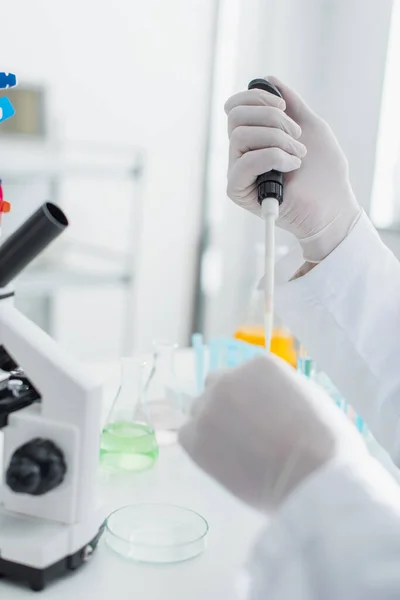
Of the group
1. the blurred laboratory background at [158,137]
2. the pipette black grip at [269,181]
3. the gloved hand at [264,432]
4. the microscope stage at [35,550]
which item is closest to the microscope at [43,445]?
the microscope stage at [35,550]

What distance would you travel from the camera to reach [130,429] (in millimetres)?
1061

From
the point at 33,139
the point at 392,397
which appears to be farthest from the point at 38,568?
the point at 33,139

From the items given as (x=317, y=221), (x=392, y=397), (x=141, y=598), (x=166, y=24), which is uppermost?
(x=166, y=24)

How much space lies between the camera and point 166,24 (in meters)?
2.93

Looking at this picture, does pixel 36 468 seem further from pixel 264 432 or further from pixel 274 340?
pixel 274 340

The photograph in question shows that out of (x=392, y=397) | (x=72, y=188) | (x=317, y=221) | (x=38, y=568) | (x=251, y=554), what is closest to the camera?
(x=251, y=554)

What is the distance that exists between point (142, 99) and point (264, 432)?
100 inches

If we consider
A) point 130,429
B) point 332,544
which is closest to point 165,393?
point 130,429

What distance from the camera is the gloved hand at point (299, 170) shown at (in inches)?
41.2

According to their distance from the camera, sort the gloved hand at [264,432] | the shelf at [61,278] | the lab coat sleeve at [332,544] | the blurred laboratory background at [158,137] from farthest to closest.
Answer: the shelf at [61,278], the blurred laboratory background at [158,137], the gloved hand at [264,432], the lab coat sleeve at [332,544]

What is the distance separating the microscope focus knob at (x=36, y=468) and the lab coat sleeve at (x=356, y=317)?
535 millimetres

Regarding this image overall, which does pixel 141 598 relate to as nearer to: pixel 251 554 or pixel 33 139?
pixel 251 554

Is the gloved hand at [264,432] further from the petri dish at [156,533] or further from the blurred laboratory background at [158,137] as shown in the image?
the blurred laboratory background at [158,137]

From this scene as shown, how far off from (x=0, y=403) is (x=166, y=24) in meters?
2.53
